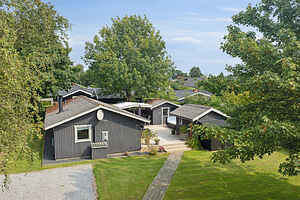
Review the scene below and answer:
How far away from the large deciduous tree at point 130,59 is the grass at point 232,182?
1785 cm

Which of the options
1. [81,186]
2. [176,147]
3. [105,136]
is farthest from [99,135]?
[176,147]

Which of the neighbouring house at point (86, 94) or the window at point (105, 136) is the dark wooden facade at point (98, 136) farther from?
the neighbouring house at point (86, 94)

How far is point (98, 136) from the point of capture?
602 inches

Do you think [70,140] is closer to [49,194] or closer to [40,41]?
[49,194]

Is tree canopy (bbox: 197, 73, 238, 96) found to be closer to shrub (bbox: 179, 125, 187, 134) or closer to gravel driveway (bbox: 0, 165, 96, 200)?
gravel driveway (bbox: 0, 165, 96, 200)

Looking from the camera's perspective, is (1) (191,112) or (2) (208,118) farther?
(1) (191,112)

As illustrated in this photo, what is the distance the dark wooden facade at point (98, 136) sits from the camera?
1440 cm

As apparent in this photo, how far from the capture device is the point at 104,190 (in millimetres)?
10055

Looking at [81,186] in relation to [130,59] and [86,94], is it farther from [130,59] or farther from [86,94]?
[86,94]

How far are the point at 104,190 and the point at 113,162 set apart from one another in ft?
12.9

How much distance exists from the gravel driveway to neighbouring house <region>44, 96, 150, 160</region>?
6.58 feet

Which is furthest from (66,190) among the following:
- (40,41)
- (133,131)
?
(40,41)

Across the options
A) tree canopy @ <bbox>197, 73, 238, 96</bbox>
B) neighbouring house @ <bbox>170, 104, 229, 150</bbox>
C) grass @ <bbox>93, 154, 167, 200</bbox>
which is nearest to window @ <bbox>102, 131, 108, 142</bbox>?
grass @ <bbox>93, 154, 167, 200</bbox>

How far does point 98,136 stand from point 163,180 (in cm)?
625
